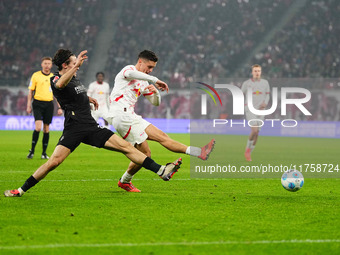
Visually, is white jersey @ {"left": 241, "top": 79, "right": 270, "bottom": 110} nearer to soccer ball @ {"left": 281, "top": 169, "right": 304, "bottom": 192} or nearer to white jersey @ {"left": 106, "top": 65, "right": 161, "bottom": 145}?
soccer ball @ {"left": 281, "top": 169, "right": 304, "bottom": 192}

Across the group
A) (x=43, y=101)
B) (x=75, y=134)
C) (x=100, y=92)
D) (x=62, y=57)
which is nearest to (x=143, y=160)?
(x=75, y=134)

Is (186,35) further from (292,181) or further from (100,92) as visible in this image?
(292,181)

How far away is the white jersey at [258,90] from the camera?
13602 millimetres

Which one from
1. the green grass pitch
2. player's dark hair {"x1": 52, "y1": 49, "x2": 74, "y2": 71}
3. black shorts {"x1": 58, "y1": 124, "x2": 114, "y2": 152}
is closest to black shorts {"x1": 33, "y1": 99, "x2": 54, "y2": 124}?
the green grass pitch

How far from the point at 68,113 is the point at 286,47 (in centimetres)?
3019

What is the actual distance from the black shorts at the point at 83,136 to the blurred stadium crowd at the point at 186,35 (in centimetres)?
2638

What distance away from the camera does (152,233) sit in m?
5.70

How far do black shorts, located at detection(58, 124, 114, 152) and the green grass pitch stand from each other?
741mm

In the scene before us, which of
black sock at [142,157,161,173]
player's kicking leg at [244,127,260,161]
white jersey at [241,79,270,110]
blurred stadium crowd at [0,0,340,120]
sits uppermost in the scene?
blurred stadium crowd at [0,0,340,120]

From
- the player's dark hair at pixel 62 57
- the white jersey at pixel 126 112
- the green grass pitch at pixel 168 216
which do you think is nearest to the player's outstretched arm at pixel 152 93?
the white jersey at pixel 126 112

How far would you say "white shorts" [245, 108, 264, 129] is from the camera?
13.8m

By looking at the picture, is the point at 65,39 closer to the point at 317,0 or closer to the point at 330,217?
the point at 317,0

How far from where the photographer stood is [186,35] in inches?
1537

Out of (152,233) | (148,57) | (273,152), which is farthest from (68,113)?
(273,152)
